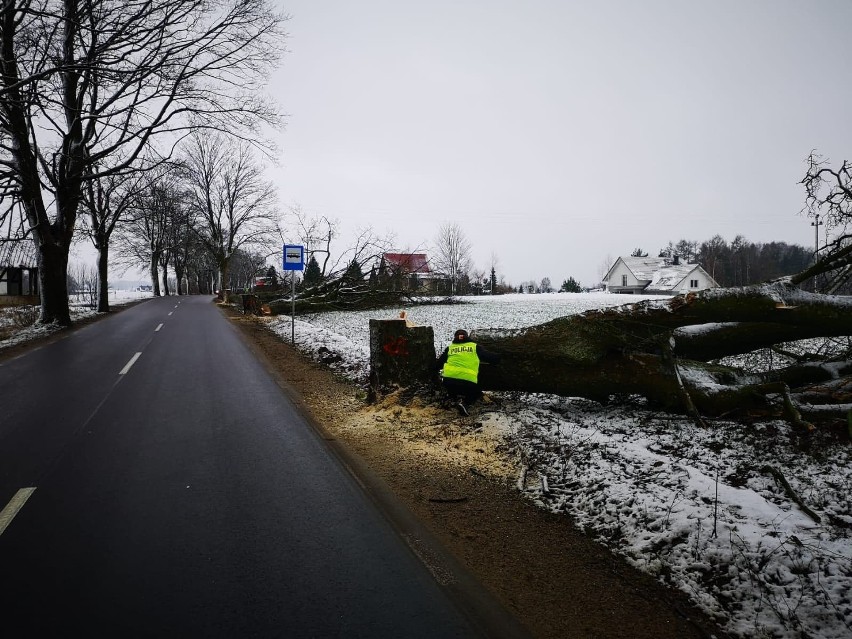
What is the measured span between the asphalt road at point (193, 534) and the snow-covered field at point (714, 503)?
1510 millimetres

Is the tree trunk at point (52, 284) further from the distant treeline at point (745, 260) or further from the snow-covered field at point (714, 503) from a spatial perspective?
the distant treeline at point (745, 260)

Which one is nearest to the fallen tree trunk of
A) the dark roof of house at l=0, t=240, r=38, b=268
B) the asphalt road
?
the asphalt road

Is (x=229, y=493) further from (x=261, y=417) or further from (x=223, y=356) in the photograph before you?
(x=223, y=356)

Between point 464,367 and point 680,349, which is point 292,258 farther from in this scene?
point 680,349

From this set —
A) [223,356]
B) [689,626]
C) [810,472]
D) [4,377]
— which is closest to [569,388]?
[810,472]

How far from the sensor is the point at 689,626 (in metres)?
2.79

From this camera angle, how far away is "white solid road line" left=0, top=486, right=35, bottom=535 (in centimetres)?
370

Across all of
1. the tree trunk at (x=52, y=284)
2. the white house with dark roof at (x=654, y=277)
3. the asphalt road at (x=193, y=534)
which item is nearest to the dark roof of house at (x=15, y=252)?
the tree trunk at (x=52, y=284)

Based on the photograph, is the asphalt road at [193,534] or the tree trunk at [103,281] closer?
the asphalt road at [193,534]

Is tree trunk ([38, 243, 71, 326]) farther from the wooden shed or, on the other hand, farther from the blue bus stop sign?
the wooden shed

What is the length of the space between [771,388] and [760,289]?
126cm

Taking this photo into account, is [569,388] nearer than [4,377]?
Yes

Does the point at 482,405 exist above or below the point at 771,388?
below

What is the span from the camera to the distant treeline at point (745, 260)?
6475cm
